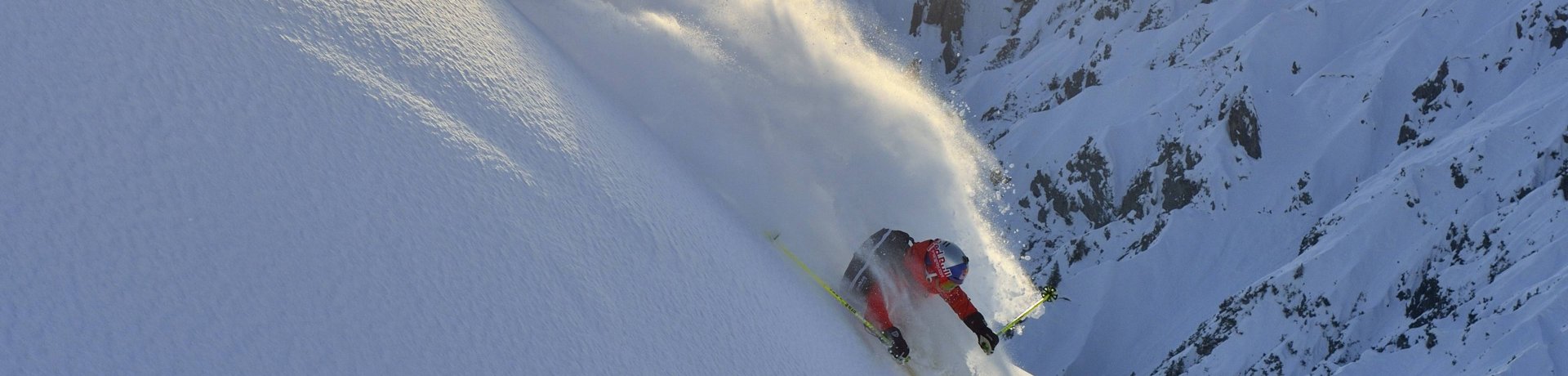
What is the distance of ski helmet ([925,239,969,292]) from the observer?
44.2 feet

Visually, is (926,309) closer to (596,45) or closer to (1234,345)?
(596,45)

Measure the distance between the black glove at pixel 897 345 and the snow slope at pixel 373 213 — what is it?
207 mm

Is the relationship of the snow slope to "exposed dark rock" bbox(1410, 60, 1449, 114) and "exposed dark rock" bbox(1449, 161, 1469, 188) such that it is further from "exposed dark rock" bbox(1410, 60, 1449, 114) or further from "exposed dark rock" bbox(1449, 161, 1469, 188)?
"exposed dark rock" bbox(1410, 60, 1449, 114)

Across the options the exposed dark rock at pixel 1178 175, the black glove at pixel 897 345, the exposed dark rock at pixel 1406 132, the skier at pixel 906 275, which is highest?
the exposed dark rock at pixel 1406 132

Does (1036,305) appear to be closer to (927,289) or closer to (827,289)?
(927,289)

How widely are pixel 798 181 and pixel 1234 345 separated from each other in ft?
183

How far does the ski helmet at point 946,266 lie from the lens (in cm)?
1348

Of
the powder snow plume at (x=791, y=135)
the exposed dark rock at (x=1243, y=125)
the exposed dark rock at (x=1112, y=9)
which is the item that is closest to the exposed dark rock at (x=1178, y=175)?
the exposed dark rock at (x=1243, y=125)

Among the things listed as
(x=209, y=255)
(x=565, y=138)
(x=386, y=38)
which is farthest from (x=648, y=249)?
(x=209, y=255)

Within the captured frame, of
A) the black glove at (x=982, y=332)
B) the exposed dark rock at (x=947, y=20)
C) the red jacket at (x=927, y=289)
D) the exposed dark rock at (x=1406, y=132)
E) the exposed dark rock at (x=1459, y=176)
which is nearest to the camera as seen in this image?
the black glove at (x=982, y=332)

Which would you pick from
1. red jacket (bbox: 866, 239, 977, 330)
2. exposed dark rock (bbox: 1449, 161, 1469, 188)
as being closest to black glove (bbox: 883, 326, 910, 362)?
red jacket (bbox: 866, 239, 977, 330)

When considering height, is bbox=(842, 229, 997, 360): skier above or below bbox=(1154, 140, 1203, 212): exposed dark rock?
below

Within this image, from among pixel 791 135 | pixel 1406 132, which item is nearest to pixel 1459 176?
pixel 1406 132

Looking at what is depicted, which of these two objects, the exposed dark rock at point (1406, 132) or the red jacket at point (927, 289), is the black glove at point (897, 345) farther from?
the exposed dark rock at point (1406, 132)
